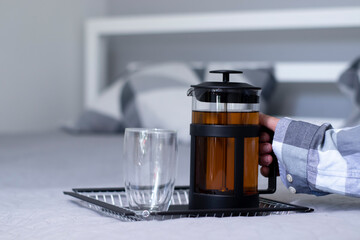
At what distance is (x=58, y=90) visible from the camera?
9.40 feet

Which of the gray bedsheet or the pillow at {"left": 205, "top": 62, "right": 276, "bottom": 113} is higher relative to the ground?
the pillow at {"left": 205, "top": 62, "right": 276, "bottom": 113}

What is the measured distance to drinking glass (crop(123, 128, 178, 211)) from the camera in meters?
0.75

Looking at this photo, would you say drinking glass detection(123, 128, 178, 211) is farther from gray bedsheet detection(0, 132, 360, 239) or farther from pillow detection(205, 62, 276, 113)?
pillow detection(205, 62, 276, 113)

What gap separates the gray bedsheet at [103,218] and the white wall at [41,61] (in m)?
1.31

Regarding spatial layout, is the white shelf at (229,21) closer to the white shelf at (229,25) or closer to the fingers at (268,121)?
the white shelf at (229,25)

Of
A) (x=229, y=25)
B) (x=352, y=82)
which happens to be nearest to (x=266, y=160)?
(x=352, y=82)

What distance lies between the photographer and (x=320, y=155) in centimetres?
76

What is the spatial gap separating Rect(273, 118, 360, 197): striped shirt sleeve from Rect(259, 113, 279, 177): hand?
2 cm

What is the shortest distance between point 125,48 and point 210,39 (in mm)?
465

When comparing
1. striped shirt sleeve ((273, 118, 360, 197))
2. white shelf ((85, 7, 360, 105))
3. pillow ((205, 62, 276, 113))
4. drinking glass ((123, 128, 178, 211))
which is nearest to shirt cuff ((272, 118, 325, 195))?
striped shirt sleeve ((273, 118, 360, 197))

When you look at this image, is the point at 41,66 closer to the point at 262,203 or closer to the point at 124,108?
the point at 124,108

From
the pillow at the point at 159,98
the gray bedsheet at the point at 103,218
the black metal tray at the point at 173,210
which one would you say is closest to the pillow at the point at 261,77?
the pillow at the point at 159,98

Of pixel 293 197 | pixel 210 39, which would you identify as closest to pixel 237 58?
pixel 210 39

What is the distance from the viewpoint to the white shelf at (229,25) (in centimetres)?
225
